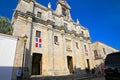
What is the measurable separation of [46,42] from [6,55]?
298 inches

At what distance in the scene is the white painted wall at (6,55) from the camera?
30.1ft

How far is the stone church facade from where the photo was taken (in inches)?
538

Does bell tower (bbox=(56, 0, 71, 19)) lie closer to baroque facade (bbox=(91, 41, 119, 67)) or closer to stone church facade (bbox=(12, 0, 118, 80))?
stone church facade (bbox=(12, 0, 118, 80))

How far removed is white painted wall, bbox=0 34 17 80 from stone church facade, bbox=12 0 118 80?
5.10 feet

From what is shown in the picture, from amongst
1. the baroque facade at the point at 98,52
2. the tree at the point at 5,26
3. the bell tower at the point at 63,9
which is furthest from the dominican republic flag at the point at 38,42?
the baroque facade at the point at 98,52

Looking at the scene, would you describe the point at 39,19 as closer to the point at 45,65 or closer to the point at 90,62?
the point at 45,65

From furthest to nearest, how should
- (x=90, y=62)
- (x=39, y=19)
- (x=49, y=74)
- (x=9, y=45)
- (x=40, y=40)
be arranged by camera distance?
(x=90, y=62), (x=39, y=19), (x=40, y=40), (x=49, y=74), (x=9, y=45)

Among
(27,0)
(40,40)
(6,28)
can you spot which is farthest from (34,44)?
(6,28)

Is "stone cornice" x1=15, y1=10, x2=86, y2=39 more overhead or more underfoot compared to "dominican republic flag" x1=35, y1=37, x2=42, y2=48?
more overhead

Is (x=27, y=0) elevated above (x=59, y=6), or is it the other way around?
(x=59, y=6)

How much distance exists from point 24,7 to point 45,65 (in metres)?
10.00

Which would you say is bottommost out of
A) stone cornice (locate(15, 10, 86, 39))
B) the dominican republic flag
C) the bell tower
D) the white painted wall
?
the white painted wall

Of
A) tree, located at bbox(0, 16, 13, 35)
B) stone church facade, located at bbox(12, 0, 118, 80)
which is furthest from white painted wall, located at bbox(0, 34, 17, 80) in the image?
tree, located at bbox(0, 16, 13, 35)

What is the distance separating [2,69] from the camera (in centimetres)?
907
